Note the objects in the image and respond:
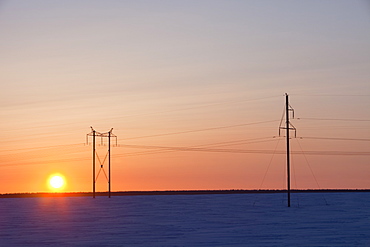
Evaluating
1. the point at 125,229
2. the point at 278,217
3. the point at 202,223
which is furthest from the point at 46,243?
the point at 278,217

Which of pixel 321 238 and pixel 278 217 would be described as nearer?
pixel 321 238

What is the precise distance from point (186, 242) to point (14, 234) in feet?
47.6

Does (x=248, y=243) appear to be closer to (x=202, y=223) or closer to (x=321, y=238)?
(x=321, y=238)

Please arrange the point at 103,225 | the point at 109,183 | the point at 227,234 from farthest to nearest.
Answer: the point at 109,183 < the point at 103,225 < the point at 227,234

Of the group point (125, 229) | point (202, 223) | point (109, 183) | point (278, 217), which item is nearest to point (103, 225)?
point (125, 229)

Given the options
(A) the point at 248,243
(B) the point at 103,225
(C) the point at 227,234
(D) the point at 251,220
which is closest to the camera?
Result: (A) the point at 248,243

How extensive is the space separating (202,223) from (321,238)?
16.9 m

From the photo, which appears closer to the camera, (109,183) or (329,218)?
(329,218)

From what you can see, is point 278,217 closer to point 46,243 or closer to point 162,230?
point 162,230

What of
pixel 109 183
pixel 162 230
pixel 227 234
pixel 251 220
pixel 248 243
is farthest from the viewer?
pixel 109 183

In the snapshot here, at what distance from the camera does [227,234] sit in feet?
163

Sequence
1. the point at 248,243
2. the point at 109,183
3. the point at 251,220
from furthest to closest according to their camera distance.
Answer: the point at 109,183 < the point at 251,220 < the point at 248,243

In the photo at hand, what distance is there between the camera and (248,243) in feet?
142

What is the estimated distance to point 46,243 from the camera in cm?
4431
